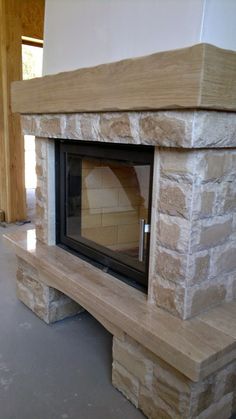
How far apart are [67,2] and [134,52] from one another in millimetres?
595

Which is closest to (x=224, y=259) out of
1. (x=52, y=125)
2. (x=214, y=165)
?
(x=214, y=165)

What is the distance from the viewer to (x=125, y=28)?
1364 millimetres

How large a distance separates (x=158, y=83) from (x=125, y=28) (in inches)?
16.4

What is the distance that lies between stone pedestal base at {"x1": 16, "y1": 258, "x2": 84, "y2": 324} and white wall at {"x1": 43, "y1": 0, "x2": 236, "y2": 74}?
1.13 metres

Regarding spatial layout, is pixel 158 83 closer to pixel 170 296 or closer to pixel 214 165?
pixel 214 165

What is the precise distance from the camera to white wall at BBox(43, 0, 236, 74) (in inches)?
43.8

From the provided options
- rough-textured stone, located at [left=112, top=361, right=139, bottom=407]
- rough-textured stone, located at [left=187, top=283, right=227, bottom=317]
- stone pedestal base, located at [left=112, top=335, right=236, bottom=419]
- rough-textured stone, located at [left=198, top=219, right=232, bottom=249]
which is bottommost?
rough-textured stone, located at [left=112, top=361, right=139, bottom=407]

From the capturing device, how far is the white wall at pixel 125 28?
43.8 inches

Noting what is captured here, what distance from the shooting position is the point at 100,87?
1.33 metres

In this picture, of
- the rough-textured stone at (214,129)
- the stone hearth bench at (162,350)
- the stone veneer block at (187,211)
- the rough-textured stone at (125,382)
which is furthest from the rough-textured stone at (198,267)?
the rough-textured stone at (125,382)

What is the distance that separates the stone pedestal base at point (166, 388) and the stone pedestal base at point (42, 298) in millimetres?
599

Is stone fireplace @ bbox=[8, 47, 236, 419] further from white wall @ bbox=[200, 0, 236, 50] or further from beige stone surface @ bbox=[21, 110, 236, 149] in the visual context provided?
white wall @ bbox=[200, 0, 236, 50]

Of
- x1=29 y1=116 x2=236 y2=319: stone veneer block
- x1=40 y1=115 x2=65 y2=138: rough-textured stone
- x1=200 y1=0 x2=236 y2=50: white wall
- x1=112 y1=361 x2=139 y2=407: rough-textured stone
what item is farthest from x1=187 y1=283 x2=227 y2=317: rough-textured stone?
x1=40 y1=115 x2=65 y2=138: rough-textured stone

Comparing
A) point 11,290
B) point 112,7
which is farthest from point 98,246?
point 112,7
